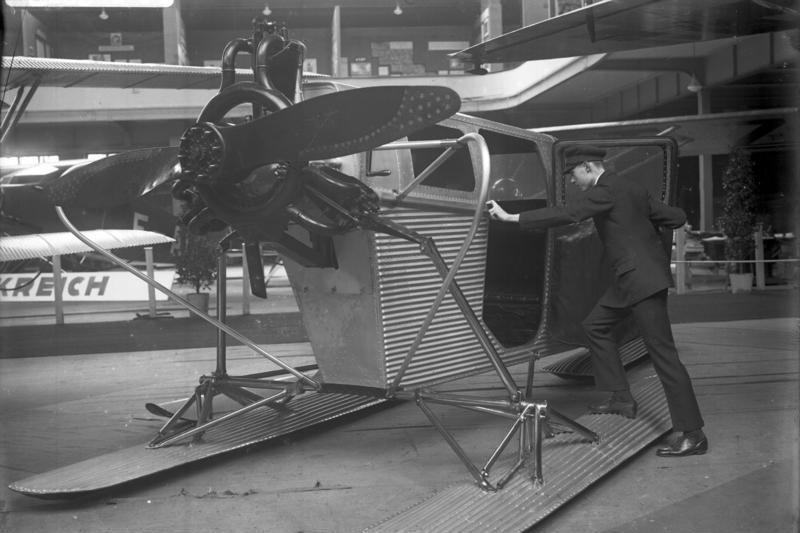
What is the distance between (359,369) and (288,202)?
3.49 ft

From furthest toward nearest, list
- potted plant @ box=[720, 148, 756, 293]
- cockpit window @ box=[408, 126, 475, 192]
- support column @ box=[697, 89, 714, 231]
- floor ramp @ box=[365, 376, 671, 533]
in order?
potted plant @ box=[720, 148, 756, 293] → support column @ box=[697, 89, 714, 231] → cockpit window @ box=[408, 126, 475, 192] → floor ramp @ box=[365, 376, 671, 533]

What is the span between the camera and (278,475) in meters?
4.18

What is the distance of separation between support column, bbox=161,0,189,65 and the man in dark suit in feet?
8.26

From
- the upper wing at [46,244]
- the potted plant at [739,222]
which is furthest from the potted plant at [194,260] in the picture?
the potted plant at [739,222]

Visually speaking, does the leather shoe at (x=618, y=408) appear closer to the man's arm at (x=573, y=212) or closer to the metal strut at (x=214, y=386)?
the man's arm at (x=573, y=212)

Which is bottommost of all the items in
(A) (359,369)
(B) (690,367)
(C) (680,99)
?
(B) (690,367)

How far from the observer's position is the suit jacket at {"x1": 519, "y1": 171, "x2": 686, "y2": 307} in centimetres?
421

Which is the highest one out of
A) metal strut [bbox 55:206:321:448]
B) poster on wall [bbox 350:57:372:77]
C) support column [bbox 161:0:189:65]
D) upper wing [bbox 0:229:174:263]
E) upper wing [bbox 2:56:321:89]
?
support column [bbox 161:0:189:65]

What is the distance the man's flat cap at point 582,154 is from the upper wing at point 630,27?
1193mm

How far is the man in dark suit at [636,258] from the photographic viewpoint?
4.22 m

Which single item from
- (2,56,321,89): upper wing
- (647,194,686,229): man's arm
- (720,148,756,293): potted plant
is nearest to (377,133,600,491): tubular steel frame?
(647,194,686,229): man's arm

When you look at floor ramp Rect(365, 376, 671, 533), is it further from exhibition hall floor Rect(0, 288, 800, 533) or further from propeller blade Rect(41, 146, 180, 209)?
propeller blade Rect(41, 146, 180, 209)

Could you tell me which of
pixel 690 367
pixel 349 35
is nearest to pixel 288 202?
pixel 349 35

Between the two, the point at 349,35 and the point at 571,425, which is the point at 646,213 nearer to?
the point at 571,425
